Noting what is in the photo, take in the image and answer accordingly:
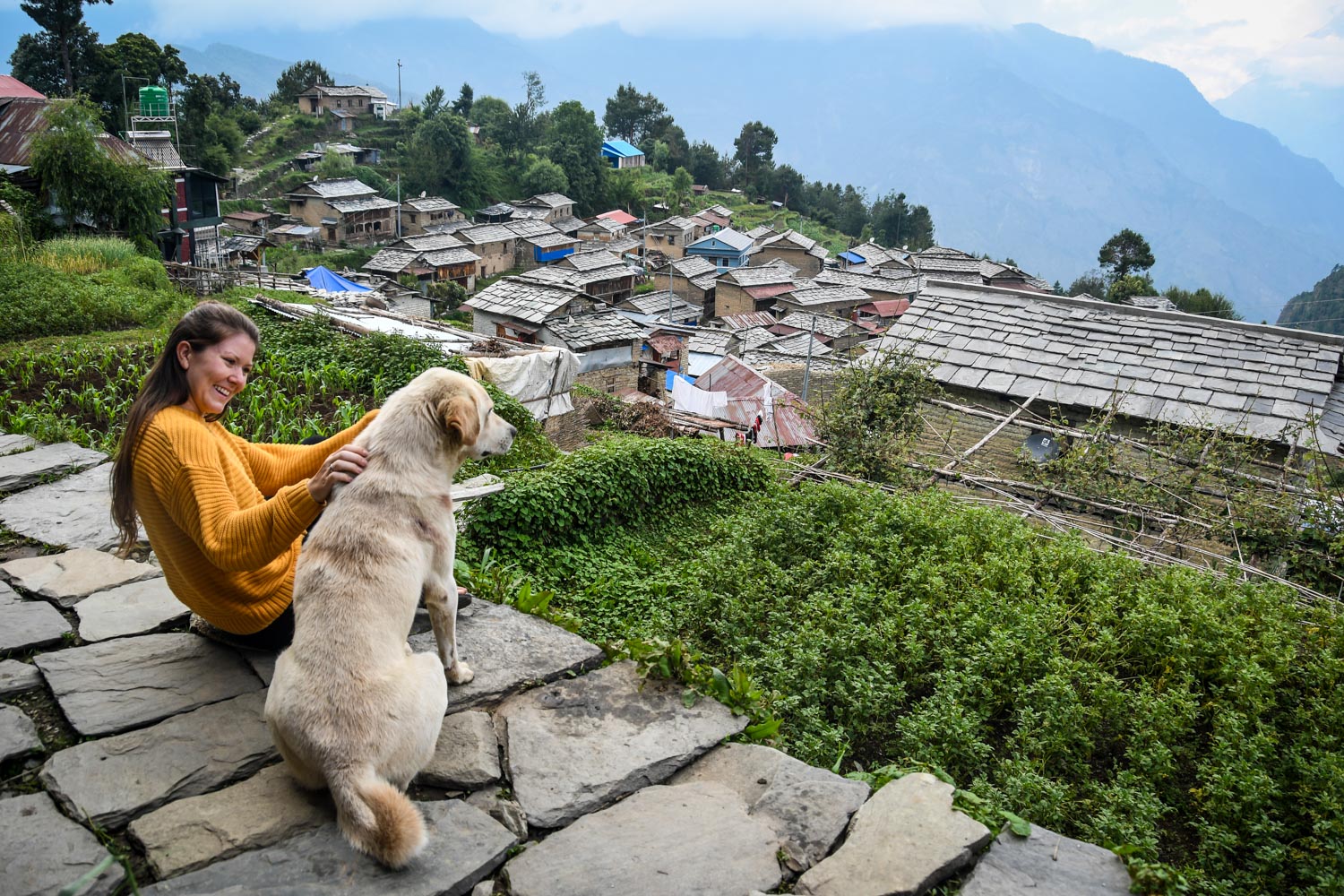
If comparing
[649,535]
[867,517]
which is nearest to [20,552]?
[649,535]

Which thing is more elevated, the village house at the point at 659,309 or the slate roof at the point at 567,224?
the slate roof at the point at 567,224

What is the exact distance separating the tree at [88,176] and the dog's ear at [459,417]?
1993cm

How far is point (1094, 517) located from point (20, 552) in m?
9.03

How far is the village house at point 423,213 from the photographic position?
52.9 m

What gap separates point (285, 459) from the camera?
11.3 feet

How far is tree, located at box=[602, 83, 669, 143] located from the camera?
7938cm

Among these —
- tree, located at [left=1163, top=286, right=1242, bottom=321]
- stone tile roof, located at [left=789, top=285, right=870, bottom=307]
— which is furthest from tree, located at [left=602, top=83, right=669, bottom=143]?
tree, located at [left=1163, top=286, right=1242, bottom=321]

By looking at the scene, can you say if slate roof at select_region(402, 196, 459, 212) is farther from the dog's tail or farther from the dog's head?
the dog's tail

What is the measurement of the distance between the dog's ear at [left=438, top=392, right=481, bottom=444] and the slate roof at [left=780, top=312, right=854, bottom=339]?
Result: 36784 millimetres

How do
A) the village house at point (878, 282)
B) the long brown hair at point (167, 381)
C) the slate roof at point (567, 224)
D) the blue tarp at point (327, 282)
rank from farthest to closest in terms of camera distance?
the slate roof at point (567, 224), the village house at point (878, 282), the blue tarp at point (327, 282), the long brown hair at point (167, 381)

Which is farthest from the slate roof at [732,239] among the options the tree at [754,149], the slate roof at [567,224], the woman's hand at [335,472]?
the woman's hand at [335,472]

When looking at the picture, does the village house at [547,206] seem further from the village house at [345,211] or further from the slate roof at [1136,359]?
the slate roof at [1136,359]

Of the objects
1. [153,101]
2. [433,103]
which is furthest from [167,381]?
[433,103]

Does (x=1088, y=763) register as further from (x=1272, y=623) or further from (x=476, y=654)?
(x=476, y=654)
